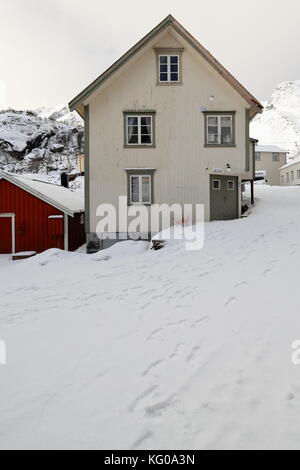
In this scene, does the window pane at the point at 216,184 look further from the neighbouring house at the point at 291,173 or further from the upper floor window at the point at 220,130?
the neighbouring house at the point at 291,173

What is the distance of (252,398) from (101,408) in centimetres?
164

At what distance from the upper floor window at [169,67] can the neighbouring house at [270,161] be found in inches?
1430

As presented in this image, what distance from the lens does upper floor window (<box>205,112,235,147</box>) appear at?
16.4 metres

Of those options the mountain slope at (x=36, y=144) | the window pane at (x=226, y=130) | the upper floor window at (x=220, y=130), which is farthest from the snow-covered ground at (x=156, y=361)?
the mountain slope at (x=36, y=144)

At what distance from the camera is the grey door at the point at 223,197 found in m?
16.9

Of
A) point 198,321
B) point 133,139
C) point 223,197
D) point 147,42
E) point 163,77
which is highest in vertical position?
point 147,42

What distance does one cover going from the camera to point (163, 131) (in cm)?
1625

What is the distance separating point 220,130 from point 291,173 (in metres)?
33.8

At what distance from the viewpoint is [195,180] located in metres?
16.5

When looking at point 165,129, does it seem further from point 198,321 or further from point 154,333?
point 154,333

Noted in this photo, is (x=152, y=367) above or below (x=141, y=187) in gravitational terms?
below

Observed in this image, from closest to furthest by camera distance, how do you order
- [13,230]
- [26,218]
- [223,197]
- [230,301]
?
[230,301] → [223,197] → [26,218] → [13,230]

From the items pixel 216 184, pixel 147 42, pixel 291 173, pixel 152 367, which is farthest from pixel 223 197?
pixel 291 173

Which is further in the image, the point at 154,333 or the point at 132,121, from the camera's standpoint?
the point at 132,121
